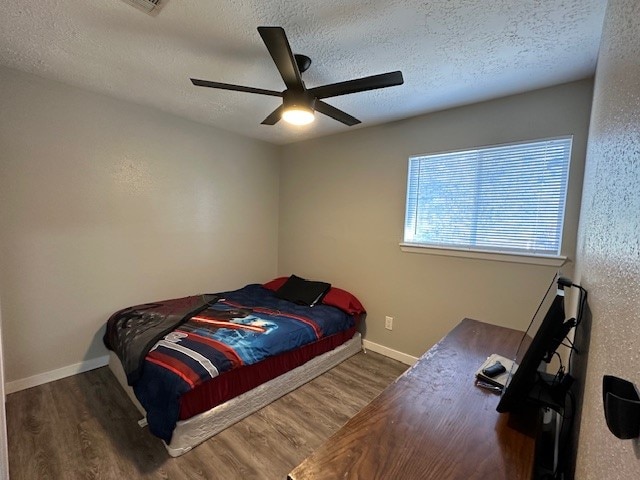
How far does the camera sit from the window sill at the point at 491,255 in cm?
209

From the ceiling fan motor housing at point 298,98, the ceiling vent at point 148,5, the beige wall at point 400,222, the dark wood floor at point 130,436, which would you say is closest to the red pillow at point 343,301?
the beige wall at point 400,222

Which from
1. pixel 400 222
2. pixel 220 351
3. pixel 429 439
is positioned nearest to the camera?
pixel 429 439

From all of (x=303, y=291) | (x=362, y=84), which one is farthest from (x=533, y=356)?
(x=303, y=291)

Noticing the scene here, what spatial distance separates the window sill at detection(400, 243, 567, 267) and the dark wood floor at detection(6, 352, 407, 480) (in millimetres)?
1311

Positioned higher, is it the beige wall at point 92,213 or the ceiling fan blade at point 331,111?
the ceiling fan blade at point 331,111

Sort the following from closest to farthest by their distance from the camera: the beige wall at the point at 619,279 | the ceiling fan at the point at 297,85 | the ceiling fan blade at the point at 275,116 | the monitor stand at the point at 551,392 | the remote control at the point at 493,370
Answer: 1. the beige wall at the point at 619,279
2. the monitor stand at the point at 551,392
3. the remote control at the point at 493,370
4. the ceiling fan at the point at 297,85
5. the ceiling fan blade at the point at 275,116

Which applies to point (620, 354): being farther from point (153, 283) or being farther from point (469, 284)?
point (153, 283)

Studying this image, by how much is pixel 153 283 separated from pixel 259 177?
1816mm

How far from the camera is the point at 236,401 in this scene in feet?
6.45

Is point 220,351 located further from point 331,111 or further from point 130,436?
point 331,111

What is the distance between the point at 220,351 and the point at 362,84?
1894 millimetres

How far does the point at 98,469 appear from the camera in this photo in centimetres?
159

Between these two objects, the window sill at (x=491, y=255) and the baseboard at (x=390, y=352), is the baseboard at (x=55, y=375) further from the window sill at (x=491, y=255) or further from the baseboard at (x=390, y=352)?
the window sill at (x=491, y=255)

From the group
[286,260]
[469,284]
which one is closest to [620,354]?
[469,284]
